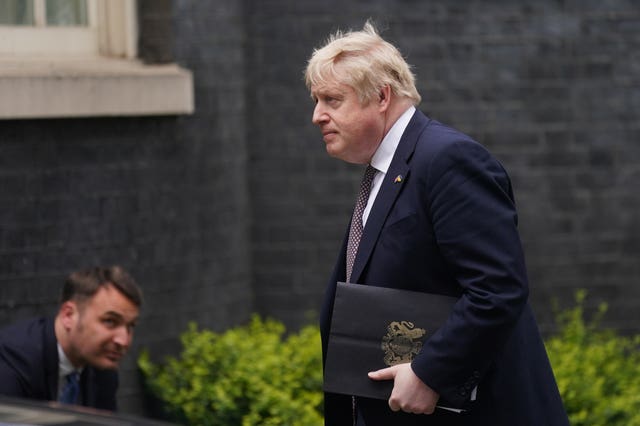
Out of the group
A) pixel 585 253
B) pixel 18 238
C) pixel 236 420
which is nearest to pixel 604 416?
pixel 236 420

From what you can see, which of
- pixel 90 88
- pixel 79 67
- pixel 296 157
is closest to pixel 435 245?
pixel 90 88

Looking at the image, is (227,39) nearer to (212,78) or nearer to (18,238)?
(212,78)

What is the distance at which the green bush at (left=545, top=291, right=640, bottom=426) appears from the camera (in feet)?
19.9

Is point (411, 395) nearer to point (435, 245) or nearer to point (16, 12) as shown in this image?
point (435, 245)

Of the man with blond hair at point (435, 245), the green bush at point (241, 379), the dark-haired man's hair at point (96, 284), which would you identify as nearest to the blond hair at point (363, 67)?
the man with blond hair at point (435, 245)

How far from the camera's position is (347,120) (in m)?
3.68

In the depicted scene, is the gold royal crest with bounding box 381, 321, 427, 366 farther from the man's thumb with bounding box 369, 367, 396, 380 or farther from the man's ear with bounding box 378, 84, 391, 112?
the man's ear with bounding box 378, 84, 391, 112

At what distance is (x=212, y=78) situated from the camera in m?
7.59

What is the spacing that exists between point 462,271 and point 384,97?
55cm

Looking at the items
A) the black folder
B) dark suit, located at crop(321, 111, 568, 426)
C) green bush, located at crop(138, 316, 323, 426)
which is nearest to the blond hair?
dark suit, located at crop(321, 111, 568, 426)

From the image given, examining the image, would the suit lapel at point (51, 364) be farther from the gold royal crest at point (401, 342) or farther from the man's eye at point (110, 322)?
the gold royal crest at point (401, 342)

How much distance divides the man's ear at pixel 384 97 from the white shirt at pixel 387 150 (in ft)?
0.24

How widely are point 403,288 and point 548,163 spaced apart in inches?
192

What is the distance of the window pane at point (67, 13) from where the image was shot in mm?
7066
